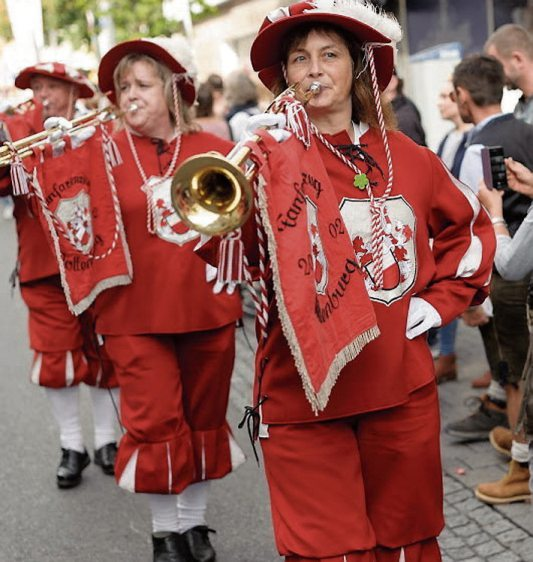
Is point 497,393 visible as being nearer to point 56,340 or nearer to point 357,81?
point 56,340

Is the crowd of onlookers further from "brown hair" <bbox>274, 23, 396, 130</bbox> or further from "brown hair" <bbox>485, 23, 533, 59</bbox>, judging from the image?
"brown hair" <bbox>274, 23, 396, 130</bbox>

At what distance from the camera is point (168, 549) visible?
399 centimetres

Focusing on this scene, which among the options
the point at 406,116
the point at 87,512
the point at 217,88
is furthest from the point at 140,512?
the point at 217,88

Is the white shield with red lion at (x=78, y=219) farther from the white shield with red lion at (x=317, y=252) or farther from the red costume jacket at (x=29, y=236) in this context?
the white shield with red lion at (x=317, y=252)

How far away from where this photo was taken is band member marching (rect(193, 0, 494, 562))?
8.75 feet

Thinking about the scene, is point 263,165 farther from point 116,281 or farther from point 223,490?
point 223,490

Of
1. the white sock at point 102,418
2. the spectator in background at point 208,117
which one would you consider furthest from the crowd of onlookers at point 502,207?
the spectator in background at point 208,117

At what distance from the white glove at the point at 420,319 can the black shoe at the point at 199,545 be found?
1594 mm

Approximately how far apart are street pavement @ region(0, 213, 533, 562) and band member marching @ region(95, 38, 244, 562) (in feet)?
0.69

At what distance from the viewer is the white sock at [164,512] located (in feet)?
13.1

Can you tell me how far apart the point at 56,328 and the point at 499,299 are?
2.15 m

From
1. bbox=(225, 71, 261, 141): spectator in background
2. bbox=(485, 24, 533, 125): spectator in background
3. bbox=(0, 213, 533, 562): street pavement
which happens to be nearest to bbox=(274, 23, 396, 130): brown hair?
bbox=(0, 213, 533, 562): street pavement

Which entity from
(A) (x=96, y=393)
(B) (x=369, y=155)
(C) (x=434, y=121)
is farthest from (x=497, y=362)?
(C) (x=434, y=121)

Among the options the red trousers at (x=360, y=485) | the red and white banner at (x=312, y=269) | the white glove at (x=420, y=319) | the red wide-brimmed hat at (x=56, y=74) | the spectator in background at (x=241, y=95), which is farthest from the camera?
the spectator in background at (x=241, y=95)
